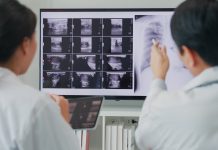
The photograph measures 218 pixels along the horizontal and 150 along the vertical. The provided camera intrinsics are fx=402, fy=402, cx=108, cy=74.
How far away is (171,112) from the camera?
44.3 inches

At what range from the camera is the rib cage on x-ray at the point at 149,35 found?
277 centimetres

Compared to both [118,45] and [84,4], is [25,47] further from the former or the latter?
[84,4]

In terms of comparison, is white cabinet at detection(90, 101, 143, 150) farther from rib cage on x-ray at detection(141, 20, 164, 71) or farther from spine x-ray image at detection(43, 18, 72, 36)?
spine x-ray image at detection(43, 18, 72, 36)

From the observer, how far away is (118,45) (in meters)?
2.81

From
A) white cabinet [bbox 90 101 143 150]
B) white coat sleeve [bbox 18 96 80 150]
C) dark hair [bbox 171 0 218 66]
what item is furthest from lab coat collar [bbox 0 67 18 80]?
white cabinet [bbox 90 101 143 150]

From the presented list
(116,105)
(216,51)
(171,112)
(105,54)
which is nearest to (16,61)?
(171,112)

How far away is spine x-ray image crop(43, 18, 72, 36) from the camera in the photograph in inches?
112

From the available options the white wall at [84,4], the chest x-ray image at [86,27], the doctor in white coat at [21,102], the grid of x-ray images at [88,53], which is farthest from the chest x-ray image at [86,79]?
the doctor in white coat at [21,102]

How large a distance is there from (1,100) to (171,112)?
48 cm

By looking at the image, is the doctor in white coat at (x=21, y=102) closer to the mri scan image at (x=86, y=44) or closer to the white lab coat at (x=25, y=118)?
the white lab coat at (x=25, y=118)

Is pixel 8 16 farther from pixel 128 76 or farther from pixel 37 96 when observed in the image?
pixel 128 76

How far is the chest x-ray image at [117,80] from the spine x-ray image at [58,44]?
0.33 m

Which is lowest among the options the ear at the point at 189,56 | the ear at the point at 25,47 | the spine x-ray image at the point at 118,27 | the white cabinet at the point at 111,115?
the white cabinet at the point at 111,115

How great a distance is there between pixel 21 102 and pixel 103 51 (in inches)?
67.4
